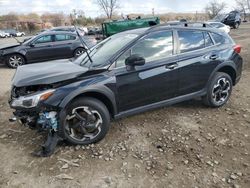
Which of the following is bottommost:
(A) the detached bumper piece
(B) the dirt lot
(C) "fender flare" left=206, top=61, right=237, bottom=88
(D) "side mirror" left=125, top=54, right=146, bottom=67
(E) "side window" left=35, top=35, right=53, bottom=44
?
(B) the dirt lot

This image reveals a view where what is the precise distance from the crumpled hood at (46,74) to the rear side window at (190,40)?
5.71ft

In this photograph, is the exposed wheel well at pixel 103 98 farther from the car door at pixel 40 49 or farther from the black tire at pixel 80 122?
the car door at pixel 40 49

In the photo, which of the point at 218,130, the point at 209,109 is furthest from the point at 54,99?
the point at 209,109

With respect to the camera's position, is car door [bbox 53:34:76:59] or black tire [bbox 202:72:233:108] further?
car door [bbox 53:34:76:59]

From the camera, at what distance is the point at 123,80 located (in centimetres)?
447

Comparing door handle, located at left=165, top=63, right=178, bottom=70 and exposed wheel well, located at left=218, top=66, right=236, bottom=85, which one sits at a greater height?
door handle, located at left=165, top=63, right=178, bottom=70

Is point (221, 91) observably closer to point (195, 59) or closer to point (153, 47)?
point (195, 59)

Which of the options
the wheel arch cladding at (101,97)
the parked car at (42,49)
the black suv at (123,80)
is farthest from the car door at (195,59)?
the parked car at (42,49)

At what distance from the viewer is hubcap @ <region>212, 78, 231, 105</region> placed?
555cm

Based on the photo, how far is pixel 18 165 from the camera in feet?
13.1

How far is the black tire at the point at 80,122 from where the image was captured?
4152 mm

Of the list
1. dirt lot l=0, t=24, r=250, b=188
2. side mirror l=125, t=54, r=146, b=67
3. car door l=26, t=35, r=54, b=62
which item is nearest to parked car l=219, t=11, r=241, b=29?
car door l=26, t=35, r=54, b=62

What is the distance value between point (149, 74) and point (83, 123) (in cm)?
128

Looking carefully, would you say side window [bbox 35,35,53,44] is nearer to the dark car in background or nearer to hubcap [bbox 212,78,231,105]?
hubcap [bbox 212,78,231,105]
